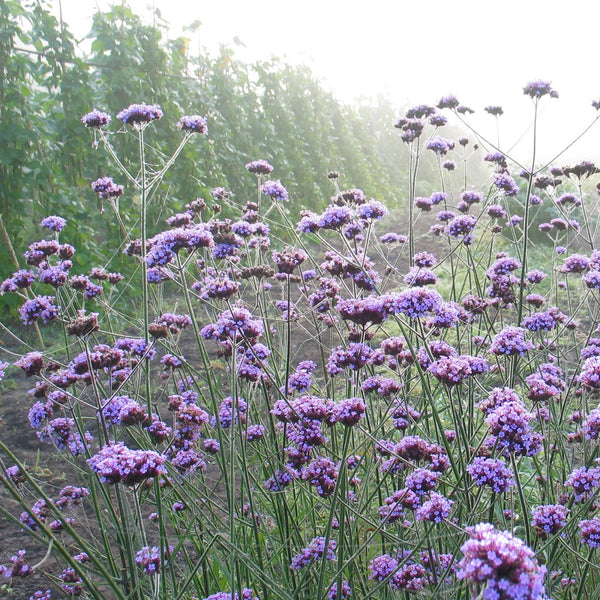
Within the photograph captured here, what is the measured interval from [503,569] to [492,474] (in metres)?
0.76

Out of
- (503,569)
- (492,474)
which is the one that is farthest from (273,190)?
(503,569)

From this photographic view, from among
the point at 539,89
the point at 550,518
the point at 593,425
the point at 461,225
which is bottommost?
the point at 550,518

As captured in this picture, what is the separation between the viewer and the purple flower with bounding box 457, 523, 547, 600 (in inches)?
32.4

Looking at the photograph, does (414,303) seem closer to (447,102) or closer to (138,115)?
(138,115)

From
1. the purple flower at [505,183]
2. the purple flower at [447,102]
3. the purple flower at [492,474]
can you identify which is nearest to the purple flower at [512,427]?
the purple flower at [492,474]

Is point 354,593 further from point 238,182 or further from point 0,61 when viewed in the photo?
point 238,182

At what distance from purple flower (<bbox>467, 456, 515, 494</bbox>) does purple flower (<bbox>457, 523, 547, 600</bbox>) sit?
0.69 meters

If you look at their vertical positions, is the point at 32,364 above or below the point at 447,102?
below

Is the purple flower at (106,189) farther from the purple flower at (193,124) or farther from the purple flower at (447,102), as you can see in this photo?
the purple flower at (447,102)

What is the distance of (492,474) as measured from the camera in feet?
5.15

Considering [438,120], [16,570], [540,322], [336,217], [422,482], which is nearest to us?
[422,482]

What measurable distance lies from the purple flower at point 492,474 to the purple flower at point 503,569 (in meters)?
0.69

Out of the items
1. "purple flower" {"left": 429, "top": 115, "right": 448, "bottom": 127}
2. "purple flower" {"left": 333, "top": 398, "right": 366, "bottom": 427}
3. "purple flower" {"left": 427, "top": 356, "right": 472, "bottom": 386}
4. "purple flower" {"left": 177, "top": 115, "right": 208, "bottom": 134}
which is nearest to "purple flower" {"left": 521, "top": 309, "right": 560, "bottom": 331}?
"purple flower" {"left": 427, "top": 356, "right": 472, "bottom": 386}

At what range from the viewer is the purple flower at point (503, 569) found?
0.82 meters
